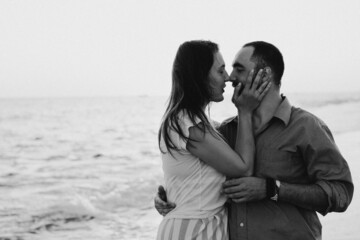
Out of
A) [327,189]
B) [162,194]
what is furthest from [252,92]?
[162,194]

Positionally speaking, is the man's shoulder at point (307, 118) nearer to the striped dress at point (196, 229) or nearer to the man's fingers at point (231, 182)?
the man's fingers at point (231, 182)

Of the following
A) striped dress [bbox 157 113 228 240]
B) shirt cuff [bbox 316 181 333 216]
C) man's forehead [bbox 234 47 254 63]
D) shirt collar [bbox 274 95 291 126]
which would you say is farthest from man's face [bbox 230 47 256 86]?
shirt cuff [bbox 316 181 333 216]

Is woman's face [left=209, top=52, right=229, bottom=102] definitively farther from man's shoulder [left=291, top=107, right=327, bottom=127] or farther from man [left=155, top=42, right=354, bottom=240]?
man's shoulder [left=291, top=107, right=327, bottom=127]

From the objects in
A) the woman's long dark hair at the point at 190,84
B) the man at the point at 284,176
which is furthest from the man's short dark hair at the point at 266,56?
the woman's long dark hair at the point at 190,84

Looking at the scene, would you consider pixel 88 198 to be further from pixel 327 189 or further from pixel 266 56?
pixel 327 189

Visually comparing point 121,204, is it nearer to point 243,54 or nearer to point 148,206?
point 148,206

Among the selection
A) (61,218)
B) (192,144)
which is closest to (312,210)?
(192,144)

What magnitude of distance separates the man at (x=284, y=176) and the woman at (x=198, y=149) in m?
0.08

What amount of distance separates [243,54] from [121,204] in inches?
301

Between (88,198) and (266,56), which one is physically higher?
(266,56)

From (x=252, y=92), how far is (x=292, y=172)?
0.50m

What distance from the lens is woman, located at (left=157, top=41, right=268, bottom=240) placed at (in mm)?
2715

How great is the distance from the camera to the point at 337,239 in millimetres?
5461

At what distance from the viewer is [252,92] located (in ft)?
9.23
